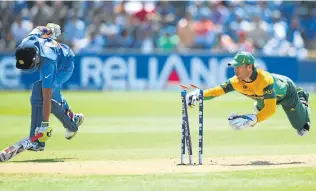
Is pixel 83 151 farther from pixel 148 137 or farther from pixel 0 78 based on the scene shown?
pixel 0 78

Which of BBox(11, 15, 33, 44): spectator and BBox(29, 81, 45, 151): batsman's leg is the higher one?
BBox(11, 15, 33, 44): spectator

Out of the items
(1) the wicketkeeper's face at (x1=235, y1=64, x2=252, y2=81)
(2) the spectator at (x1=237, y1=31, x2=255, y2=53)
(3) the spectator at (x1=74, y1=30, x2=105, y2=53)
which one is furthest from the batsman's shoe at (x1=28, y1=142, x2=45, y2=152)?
(2) the spectator at (x1=237, y1=31, x2=255, y2=53)

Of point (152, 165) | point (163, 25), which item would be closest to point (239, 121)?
point (152, 165)

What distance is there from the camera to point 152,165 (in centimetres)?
1054

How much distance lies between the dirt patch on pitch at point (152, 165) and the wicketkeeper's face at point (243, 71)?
116cm

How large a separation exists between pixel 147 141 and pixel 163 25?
13522 millimetres

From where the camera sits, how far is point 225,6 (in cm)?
2777

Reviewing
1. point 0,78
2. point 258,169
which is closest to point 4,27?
point 0,78

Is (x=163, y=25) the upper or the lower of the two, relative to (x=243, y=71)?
upper

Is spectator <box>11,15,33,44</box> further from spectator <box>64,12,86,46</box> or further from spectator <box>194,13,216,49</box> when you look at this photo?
spectator <box>194,13,216,49</box>

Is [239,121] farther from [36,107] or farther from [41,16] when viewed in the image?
[41,16]

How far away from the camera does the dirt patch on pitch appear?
9953 mm

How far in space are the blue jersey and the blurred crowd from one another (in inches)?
558

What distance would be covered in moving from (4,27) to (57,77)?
49.6 ft
